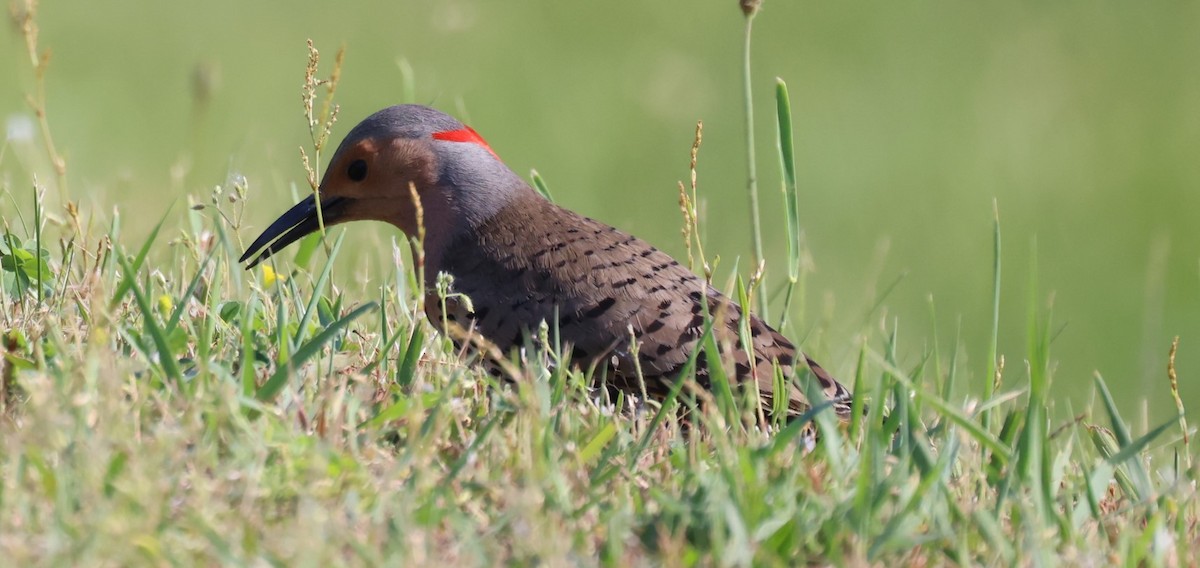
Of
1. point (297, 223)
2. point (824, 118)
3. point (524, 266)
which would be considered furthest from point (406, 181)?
point (824, 118)

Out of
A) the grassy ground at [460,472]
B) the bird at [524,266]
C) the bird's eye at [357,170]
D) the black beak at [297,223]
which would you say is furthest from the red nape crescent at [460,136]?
the grassy ground at [460,472]

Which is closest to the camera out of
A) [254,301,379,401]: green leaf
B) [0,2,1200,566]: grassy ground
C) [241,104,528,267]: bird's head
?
[0,2,1200,566]: grassy ground

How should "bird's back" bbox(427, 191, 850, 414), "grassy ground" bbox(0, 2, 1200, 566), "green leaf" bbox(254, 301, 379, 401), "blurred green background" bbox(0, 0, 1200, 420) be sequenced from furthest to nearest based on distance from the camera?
"blurred green background" bbox(0, 0, 1200, 420) < "bird's back" bbox(427, 191, 850, 414) < "green leaf" bbox(254, 301, 379, 401) < "grassy ground" bbox(0, 2, 1200, 566)

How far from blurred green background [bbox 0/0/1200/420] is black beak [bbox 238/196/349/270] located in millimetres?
2718

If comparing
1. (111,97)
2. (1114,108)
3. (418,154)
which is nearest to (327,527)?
(418,154)

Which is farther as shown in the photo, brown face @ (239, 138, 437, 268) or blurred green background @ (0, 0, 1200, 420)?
blurred green background @ (0, 0, 1200, 420)

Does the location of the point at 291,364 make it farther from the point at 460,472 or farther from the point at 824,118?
the point at 824,118

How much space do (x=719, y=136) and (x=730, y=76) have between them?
0.75 metres

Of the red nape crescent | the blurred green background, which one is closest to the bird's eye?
the red nape crescent

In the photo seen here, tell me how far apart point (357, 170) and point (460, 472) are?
6.24ft

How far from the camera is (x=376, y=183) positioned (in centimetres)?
458

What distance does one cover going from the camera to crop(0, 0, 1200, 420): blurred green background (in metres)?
8.99

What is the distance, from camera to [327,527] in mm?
2516

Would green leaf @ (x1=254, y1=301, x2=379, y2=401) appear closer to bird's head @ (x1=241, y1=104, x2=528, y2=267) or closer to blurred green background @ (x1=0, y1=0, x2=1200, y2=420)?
bird's head @ (x1=241, y1=104, x2=528, y2=267)
